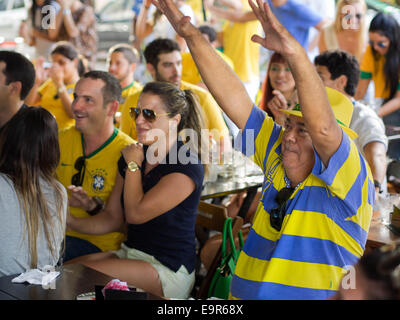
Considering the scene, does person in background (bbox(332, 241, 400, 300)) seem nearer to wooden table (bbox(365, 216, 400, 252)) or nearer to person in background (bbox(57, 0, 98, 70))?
wooden table (bbox(365, 216, 400, 252))

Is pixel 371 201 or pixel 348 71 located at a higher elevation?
pixel 348 71

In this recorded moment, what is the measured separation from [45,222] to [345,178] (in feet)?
4.01

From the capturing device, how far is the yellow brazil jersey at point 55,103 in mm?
5109

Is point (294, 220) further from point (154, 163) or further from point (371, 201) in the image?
point (154, 163)

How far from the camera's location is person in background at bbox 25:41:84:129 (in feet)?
16.7

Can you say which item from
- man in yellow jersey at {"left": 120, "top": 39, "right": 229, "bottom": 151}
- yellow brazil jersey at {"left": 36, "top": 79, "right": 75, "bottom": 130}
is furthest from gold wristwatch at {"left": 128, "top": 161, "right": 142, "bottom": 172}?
yellow brazil jersey at {"left": 36, "top": 79, "right": 75, "bottom": 130}

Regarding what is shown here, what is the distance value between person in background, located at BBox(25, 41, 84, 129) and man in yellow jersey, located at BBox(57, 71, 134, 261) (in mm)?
1507

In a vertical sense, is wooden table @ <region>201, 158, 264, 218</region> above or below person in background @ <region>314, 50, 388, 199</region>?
below

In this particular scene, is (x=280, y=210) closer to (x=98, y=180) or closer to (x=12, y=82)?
(x=98, y=180)

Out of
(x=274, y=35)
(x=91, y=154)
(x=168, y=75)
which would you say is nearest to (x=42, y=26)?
(x=168, y=75)

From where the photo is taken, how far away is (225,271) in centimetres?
285

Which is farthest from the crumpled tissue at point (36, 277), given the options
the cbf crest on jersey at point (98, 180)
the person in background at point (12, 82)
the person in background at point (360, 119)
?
the person in background at point (12, 82)

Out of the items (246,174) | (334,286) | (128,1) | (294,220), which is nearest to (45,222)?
(294,220)
